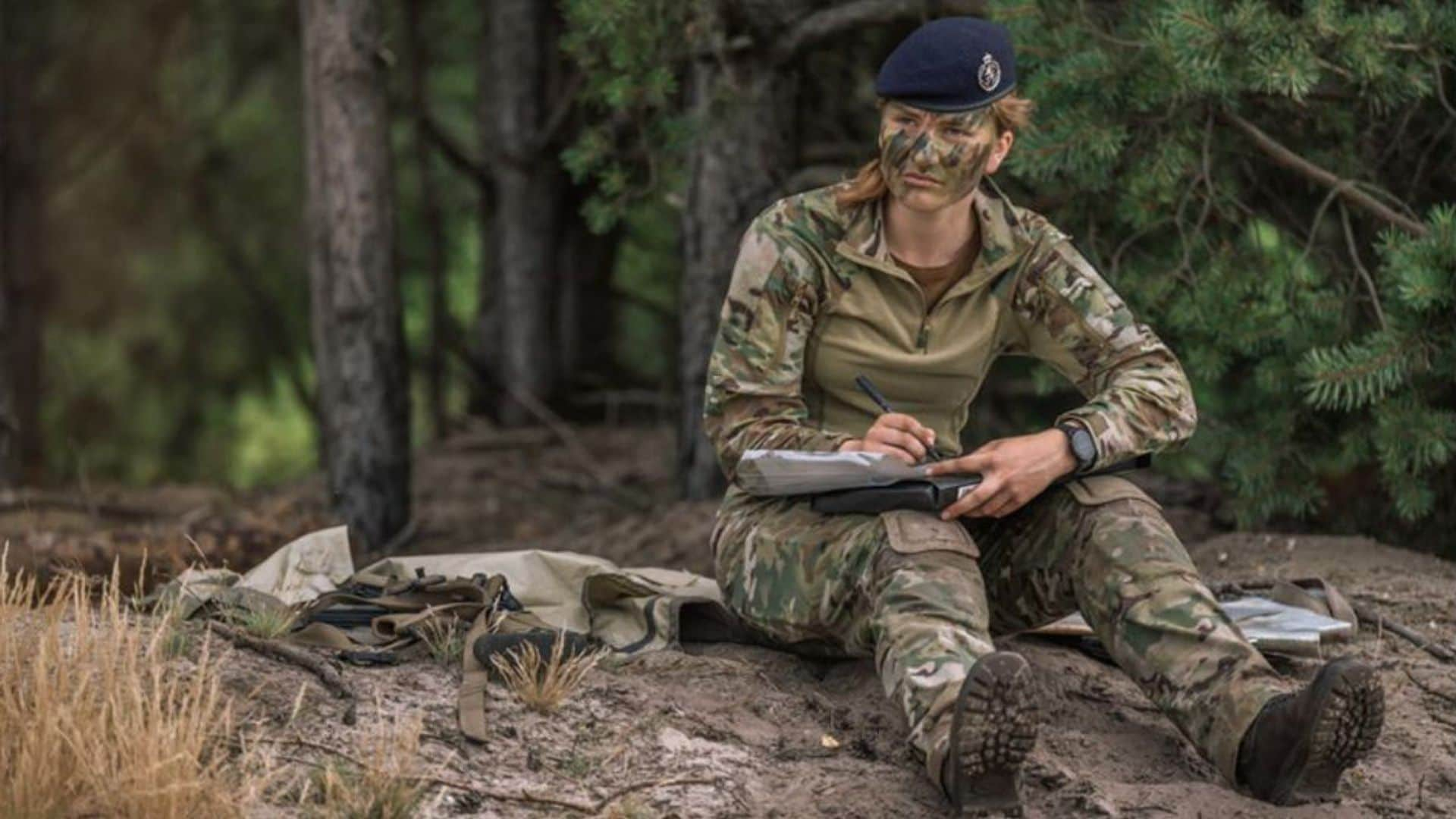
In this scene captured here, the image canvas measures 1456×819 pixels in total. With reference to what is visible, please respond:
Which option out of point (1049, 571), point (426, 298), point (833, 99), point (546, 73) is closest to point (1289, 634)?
point (1049, 571)

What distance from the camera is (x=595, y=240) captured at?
12.2 m

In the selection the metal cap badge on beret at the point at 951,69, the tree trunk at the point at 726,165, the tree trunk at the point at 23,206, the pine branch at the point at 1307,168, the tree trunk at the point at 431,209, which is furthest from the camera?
the tree trunk at the point at 23,206

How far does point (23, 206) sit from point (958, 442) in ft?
36.6

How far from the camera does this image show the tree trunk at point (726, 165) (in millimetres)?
8297

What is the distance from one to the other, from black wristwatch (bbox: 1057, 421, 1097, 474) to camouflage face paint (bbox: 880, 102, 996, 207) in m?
0.66

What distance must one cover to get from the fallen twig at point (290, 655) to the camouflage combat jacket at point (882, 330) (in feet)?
3.64

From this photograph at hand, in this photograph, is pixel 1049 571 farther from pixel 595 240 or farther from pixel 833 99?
pixel 595 240

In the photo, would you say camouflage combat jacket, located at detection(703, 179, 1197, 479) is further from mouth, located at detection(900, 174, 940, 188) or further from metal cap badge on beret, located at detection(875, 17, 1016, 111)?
metal cap badge on beret, located at detection(875, 17, 1016, 111)

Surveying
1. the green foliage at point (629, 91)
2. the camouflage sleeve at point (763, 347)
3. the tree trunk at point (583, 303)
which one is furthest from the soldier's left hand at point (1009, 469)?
the tree trunk at point (583, 303)

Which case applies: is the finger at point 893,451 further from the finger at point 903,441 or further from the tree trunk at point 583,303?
the tree trunk at point 583,303

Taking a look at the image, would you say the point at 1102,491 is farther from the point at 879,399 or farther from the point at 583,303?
the point at 583,303

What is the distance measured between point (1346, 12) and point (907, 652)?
10.9 ft

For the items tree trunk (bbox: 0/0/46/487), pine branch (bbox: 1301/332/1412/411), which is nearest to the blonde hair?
pine branch (bbox: 1301/332/1412/411)

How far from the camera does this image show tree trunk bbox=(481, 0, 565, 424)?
1123 cm
